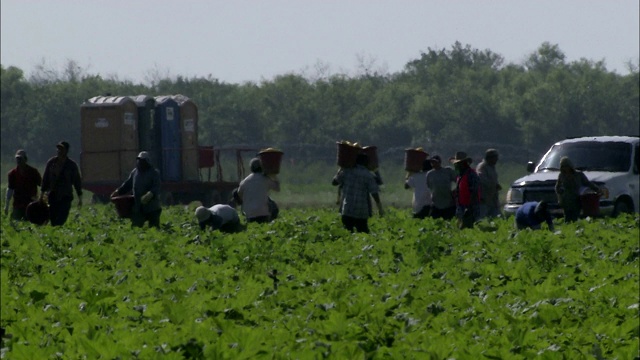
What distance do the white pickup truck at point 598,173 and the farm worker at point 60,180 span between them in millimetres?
6852

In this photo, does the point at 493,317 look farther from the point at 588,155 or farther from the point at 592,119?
the point at 592,119

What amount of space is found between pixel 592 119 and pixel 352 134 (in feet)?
45.8

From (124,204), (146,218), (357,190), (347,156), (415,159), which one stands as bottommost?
(146,218)

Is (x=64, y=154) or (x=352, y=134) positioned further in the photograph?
(x=352, y=134)

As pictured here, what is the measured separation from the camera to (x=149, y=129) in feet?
129

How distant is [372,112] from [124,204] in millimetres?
73881

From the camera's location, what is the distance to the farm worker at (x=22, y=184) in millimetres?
21797

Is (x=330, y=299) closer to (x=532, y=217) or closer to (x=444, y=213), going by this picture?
(x=532, y=217)

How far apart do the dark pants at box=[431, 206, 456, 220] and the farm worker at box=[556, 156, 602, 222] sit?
1766 mm

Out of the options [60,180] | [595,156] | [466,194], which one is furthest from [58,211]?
[595,156]

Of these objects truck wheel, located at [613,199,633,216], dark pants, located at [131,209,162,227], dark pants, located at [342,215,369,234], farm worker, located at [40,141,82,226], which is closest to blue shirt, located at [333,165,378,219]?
dark pants, located at [342,215,369,234]

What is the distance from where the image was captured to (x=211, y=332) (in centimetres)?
646

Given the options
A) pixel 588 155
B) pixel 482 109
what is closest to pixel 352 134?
pixel 482 109

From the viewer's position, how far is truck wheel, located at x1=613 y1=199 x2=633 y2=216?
2367cm
